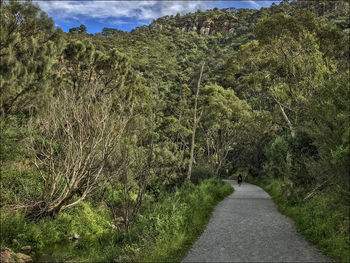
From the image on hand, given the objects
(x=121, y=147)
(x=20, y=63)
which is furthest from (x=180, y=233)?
(x=20, y=63)

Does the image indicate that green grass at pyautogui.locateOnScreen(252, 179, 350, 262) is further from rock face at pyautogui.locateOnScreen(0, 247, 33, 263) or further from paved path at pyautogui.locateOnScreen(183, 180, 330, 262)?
rock face at pyautogui.locateOnScreen(0, 247, 33, 263)

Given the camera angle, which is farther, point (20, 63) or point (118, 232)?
point (20, 63)

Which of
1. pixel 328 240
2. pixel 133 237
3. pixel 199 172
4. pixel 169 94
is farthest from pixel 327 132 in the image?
pixel 169 94

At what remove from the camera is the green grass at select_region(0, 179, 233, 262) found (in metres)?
7.25

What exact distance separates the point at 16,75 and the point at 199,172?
22.1 meters

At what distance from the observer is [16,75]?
32.5 ft

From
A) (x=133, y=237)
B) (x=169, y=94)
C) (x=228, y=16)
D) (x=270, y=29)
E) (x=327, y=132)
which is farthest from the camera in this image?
(x=228, y=16)

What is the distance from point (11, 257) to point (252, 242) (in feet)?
25.0

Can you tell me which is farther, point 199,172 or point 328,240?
point 199,172

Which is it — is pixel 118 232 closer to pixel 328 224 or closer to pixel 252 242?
pixel 252 242

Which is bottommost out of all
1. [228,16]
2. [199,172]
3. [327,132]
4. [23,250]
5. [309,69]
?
[23,250]

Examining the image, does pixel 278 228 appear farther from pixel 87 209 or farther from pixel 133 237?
pixel 87 209

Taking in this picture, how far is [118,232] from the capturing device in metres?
9.14

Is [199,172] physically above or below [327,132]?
below
